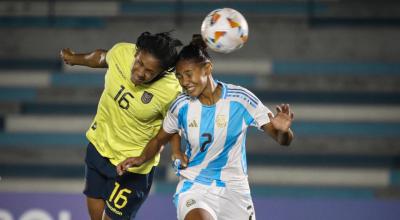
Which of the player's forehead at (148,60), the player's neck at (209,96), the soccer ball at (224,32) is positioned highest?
the soccer ball at (224,32)

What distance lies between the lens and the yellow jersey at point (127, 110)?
387 centimetres

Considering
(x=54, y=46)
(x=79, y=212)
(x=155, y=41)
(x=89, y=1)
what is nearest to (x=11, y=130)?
(x=54, y=46)

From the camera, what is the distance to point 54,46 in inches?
293

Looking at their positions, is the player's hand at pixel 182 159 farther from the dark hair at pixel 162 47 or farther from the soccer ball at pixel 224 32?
the soccer ball at pixel 224 32

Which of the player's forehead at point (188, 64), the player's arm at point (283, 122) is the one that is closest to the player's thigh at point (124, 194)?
the player's forehead at point (188, 64)

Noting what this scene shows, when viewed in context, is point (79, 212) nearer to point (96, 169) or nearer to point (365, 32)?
point (96, 169)

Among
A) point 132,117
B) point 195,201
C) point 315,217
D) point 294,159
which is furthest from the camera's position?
point 294,159

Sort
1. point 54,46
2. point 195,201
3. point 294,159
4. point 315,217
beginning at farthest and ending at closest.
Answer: point 54,46 < point 294,159 < point 315,217 < point 195,201

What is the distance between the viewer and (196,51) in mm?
3543

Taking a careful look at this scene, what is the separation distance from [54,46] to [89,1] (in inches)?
22.1

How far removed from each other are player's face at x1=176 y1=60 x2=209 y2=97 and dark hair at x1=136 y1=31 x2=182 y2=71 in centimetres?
15

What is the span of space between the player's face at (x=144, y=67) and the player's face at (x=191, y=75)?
0.17 metres

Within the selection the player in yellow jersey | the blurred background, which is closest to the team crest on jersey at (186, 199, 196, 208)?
the player in yellow jersey

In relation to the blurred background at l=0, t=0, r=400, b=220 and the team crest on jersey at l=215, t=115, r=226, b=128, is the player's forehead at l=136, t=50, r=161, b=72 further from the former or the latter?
the blurred background at l=0, t=0, r=400, b=220
